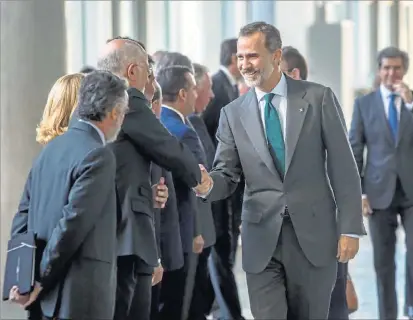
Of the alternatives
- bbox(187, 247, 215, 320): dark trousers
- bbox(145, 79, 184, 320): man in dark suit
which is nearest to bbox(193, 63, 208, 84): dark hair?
bbox(187, 247, 215, 320): dark trousers

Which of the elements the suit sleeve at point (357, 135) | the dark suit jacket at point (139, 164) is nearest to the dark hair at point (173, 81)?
the dark suit jacket at point (139, 164)

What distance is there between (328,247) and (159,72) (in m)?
1.47

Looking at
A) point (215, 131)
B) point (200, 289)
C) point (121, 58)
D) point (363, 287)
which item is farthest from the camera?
point (363, 287)

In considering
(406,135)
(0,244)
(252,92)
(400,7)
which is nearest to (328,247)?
(252,92)

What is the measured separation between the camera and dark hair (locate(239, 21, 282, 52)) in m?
3.89

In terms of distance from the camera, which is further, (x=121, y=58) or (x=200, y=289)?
(x=200, y=289)

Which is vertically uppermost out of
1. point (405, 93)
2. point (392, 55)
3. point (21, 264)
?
point (392, 55)

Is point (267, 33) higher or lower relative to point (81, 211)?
higher

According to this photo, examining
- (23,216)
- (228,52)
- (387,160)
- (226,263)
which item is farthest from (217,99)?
(23,216)

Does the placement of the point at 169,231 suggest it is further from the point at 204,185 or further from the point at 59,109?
the point at 59,109

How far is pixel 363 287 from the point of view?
6.94 metres

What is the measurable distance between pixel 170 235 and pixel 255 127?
0.75 m

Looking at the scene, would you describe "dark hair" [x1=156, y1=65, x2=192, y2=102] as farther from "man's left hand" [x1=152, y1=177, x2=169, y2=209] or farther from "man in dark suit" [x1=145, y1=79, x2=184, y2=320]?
"man's left hand" [x1=152, y1=177, x2=169, y2=209]

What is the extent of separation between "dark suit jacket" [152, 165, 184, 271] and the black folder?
107 cm
